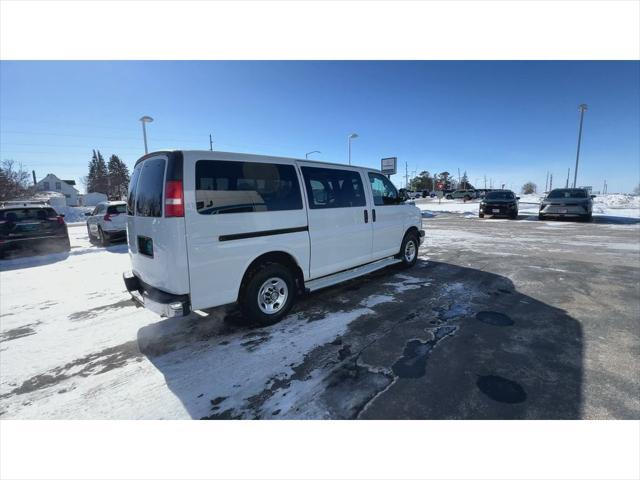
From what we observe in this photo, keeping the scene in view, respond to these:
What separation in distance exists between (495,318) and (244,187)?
3662 millimetres

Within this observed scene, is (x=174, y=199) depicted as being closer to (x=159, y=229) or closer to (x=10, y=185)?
(x=159, y=229)

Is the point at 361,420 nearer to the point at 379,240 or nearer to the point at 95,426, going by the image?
the point at 95,426

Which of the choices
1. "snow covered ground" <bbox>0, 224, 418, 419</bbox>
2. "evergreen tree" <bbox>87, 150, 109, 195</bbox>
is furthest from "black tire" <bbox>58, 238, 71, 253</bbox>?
"evergreen tree" <bbox>87, 150, 109, 195</bbox>

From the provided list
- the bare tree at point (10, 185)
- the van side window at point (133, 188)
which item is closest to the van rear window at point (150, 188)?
the van side window at point (133, 188)

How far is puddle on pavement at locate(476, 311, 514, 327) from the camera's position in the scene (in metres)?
3.62

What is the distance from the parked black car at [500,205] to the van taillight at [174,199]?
1898cm

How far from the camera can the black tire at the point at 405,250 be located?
20.0 ft

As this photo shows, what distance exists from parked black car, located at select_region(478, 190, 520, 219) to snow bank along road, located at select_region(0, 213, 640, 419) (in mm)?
12849

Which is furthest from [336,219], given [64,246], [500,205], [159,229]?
[500,205]

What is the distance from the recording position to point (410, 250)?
21.1ft

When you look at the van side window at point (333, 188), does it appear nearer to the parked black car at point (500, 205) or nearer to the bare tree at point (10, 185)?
the parked black car at point (500, 205)

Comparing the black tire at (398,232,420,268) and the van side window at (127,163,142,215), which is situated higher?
the van side window at (127,163,142,215)

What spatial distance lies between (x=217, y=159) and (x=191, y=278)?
4.39 ft

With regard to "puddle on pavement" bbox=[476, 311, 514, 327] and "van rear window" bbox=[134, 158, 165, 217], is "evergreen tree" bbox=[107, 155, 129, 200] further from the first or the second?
"puddle on pavement" bbox=[476, 311, 514, 327]
